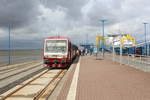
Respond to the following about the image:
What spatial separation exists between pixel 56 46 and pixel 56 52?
637 millimetres

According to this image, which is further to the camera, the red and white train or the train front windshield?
the train front windshield

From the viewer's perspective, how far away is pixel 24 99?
612 centimetres

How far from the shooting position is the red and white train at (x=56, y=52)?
50.7ft

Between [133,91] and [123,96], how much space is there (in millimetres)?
838

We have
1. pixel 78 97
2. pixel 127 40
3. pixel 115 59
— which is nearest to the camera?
pixel 78 97

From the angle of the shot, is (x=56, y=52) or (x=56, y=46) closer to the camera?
(x=56, y=52)

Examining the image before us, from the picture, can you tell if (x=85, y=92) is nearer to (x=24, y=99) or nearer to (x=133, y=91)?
(x=133, y=91)

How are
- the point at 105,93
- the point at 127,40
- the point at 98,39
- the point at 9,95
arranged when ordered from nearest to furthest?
the point at 105,93, the point at 9,95, the point at 127,40, the point at 98,39

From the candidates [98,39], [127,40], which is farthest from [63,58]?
[98,39]

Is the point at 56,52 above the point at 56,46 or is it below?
below

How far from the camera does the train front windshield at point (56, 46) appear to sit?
15797 mm

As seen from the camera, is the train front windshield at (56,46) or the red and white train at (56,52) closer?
the red and white train at (56,52)

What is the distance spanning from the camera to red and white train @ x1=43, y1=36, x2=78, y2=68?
608 inches

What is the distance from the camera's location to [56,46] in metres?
16.0
